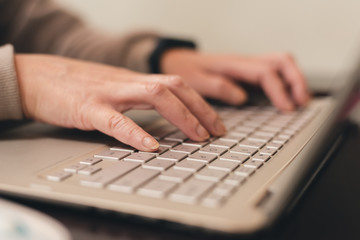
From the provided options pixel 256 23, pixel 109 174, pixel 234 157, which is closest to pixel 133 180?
pixel 109 174

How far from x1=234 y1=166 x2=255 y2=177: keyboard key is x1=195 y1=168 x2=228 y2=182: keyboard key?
1 centimetres

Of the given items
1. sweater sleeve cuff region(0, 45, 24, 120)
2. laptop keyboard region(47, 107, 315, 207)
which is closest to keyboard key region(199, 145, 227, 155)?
laptop keyboard region(47, 107, 315, 207)

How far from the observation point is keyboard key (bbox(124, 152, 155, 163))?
43 cm

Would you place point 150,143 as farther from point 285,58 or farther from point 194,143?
point 285,58

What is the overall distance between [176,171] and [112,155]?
0.31 feet

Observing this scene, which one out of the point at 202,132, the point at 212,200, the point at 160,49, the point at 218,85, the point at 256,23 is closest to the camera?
the point at 212,200

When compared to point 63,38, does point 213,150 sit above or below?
below

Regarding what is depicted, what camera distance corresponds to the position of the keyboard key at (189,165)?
1.30ft

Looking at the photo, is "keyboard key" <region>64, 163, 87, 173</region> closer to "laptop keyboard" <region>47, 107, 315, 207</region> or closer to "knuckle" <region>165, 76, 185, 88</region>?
"laptop keyboard" <region>47, 107, 315, 207</region>

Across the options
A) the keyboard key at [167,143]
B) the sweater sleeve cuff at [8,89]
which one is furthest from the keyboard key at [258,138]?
the sweater sleeve cuff at [8,89]

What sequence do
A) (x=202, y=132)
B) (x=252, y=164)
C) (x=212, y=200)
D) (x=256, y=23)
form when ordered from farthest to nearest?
(x=256, y=23), (x=202, y=132), (x=252, y=164), (x=212, y=200)

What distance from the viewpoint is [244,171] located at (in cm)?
39

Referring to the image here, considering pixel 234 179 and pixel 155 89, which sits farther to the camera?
pixel 155 89

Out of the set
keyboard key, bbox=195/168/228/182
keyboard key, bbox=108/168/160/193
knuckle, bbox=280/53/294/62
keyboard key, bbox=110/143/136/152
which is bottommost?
keyboard key, bbox=110/143/136/152
